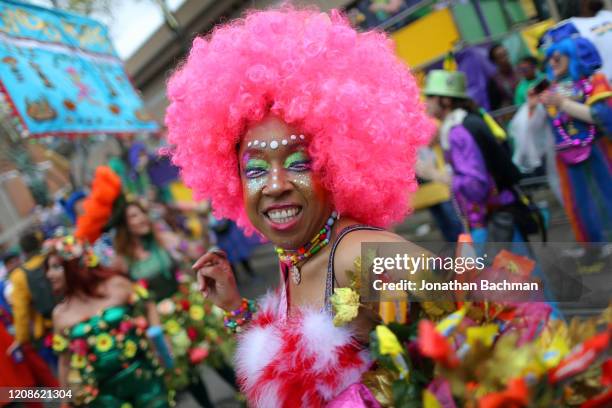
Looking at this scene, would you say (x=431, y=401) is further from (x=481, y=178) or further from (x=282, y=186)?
(x=481, y=178)

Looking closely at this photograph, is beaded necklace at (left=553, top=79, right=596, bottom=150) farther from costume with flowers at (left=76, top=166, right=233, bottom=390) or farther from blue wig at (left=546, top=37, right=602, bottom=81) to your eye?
costume with flowers at (left=76, top=166, right=233, bottom=390)

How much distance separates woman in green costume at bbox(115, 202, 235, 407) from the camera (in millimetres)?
4148

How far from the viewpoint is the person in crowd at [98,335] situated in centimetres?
313

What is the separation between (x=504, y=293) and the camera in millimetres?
1157

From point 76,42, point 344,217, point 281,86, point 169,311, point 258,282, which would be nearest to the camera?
point 281,86

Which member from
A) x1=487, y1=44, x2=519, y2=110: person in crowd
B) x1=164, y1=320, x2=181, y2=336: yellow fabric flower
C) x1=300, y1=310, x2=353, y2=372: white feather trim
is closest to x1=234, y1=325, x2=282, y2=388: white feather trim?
x1=300, y1=310, x2=353, y2=372: white feather trim

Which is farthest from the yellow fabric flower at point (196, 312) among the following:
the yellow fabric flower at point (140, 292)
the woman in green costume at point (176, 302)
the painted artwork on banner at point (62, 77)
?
the painted artwork on banner at point (62, 77)

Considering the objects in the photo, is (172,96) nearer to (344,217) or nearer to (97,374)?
(344,217)

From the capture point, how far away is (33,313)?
153 inches

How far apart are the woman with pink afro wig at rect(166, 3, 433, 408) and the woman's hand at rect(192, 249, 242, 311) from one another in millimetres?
124

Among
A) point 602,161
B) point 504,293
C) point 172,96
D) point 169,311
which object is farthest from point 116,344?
point 602,161

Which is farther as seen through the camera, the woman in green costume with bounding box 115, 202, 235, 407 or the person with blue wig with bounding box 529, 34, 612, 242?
the woman in green costume with bounding box 115, 202, 235, 407

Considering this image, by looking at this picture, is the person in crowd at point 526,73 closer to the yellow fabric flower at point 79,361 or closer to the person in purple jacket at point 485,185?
the person in purple jacket at point 485,185

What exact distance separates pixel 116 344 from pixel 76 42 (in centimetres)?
288
